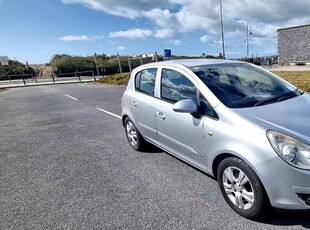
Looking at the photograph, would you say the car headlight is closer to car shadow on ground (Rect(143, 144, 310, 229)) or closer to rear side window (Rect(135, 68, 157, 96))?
car shadow on ground (Rect(143, 144, 310, 229))

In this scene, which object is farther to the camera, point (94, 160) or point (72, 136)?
point (72, 136)

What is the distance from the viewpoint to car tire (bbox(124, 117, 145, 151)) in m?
4.80

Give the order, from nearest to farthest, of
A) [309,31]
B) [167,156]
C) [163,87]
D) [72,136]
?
[163,87] → [167,156] → [72,136] → [309,31]

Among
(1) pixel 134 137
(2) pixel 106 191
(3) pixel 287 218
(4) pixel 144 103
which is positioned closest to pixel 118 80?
(1) pixel 134 137

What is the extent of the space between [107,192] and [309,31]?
49.6 m

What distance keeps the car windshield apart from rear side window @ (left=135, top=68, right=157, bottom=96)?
84cm

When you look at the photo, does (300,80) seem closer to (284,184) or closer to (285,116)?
(285,116)

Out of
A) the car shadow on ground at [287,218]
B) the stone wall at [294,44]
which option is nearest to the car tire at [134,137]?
the car shadow on ground at [287,218]

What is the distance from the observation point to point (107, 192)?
352cm

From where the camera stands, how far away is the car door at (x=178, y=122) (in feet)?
10.6

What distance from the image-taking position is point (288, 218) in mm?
2689

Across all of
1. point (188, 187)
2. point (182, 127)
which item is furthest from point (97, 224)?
point (182, 127)

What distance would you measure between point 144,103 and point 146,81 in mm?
447

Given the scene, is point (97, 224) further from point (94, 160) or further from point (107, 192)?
point (94, 160)
